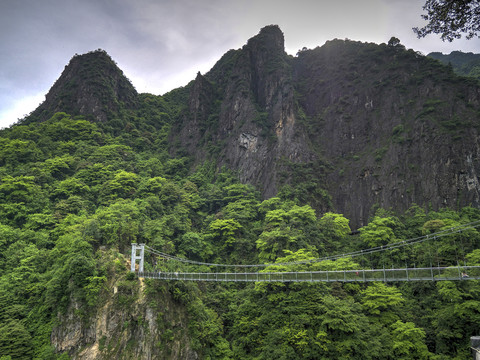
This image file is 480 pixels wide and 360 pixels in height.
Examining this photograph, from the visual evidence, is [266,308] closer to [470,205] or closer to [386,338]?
[386,338]

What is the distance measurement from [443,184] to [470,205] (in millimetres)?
3600

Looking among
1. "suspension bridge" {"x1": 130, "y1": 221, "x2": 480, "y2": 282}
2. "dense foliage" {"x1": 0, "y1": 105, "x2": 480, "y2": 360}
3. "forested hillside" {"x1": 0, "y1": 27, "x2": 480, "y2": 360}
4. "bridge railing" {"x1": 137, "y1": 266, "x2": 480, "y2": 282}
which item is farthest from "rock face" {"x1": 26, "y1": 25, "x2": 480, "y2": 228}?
"bridge railing" {"x1": 137, "y1": 266, "x2": 480, "y2": 282}

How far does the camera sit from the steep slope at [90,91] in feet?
194

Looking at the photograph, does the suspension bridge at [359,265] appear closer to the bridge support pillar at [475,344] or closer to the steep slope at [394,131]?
the bridge support pillar at [475,344]

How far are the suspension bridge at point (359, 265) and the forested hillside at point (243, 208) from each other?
0.26 metres

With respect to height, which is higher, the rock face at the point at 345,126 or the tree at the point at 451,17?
the rock face at the point at 345,126

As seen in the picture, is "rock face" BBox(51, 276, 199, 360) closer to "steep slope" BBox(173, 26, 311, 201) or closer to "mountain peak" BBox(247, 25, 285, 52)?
"steep slope" BBox(173, 26, 311, 201)

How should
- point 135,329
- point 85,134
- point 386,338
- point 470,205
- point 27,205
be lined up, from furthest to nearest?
point 85,134
point 470,205
point 27,205
point 135,329
point 386,338

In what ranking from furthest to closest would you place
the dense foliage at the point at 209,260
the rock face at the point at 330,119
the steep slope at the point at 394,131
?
1. the rock face at the point at 330,119
2. the steep slope at the point at 394,131
3. the dense foliage at the point at 209,260

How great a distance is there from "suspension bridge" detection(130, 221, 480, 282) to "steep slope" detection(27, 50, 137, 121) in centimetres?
4238

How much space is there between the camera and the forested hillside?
19.3 metres

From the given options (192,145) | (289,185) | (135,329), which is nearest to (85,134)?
(192,145)

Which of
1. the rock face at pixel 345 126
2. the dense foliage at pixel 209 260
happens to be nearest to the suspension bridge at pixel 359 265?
the dense foliage at pixel 209 260

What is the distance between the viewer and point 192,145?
187ft
